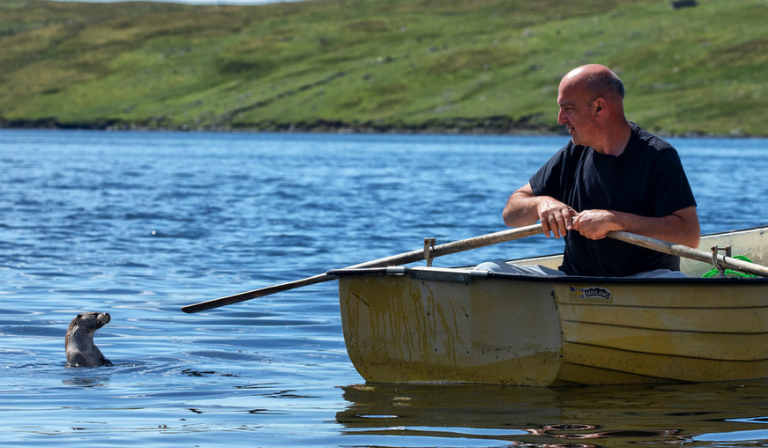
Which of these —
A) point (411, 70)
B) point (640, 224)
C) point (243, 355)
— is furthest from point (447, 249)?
point (411, 70)

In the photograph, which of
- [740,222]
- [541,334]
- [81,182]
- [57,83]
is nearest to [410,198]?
[740,222]

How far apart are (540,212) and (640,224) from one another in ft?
2.35

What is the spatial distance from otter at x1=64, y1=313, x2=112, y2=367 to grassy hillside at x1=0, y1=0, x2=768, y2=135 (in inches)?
4799

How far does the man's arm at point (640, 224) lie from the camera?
7113 millimetres

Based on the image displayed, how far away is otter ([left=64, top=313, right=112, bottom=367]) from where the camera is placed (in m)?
9.21

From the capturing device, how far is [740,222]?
25.5 metres

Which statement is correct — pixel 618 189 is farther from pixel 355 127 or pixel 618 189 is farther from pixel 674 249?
pixel 355 127

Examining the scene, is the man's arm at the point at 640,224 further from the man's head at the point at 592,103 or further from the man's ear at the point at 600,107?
the man's ear at the point at 600,107

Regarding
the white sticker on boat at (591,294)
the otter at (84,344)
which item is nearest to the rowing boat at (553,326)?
the white sticker on boat at (591,294)

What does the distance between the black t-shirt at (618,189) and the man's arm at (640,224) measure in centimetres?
8

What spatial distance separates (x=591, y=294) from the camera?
7.27m

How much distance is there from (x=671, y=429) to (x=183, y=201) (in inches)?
1002

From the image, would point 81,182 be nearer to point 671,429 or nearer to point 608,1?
point 671,429

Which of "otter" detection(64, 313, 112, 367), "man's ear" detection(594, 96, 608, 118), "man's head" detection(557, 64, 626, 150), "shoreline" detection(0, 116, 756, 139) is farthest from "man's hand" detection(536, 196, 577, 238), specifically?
"shoreline" detection(0, 116, 756, 139)
